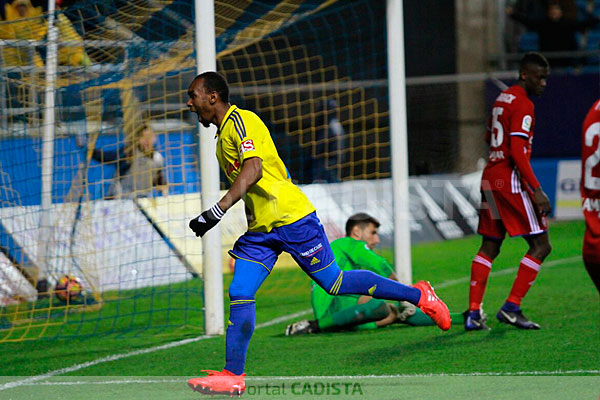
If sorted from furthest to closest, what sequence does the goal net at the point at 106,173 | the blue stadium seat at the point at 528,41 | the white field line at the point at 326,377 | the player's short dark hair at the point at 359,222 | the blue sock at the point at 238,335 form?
the blue stadium seat at the point at 528,41, the goal net at the point at 106,173, the player's short dark hair at the point at 359,222, the white field line at the point at 326,377, the blue sock at the point at 238,335

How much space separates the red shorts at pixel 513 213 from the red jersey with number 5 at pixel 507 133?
6cm

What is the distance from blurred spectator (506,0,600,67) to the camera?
63.4 feet

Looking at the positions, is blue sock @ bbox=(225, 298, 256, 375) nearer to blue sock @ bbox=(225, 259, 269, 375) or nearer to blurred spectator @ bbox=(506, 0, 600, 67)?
blue sock @ bbox=(225, 259, 269, 375)

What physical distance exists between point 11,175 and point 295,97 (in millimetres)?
8435

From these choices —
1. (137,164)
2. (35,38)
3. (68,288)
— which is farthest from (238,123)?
(137,164)

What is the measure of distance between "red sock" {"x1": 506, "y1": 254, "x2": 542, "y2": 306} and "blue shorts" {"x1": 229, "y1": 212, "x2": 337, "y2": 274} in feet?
8.08

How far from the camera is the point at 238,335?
17.4 feet

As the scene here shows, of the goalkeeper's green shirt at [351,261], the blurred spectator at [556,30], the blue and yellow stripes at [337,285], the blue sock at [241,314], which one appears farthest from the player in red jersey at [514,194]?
the blurred spectator at [556,30]

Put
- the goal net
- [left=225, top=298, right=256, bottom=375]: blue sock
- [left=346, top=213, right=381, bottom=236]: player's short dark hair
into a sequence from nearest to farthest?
[left=225, top=298, right=256, bottom=375]: blue sock
[left=346, top=213, right=381, bottom=236]: player's short dark hair
the goal net

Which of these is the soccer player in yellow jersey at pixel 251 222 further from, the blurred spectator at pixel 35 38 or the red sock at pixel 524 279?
the blurred spectator at pixel 35 38

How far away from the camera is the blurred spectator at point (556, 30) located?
1933 centimetres

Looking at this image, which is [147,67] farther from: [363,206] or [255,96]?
[255,96]

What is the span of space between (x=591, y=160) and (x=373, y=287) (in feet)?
5.79

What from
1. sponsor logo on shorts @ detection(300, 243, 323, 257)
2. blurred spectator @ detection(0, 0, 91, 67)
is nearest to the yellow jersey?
sponsor logo on shorts @ detection(300, 243, 323, 257)
